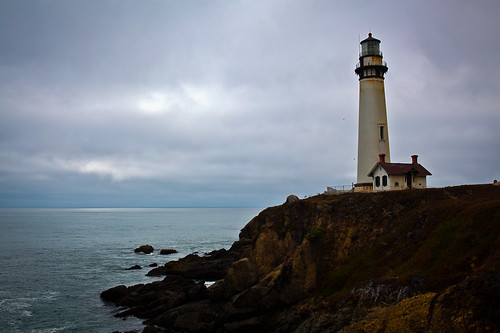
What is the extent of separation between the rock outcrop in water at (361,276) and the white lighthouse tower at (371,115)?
7.85 meters

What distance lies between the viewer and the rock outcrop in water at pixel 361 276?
17.2 m

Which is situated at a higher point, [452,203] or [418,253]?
[452,203]

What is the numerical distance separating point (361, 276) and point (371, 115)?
78.5ft

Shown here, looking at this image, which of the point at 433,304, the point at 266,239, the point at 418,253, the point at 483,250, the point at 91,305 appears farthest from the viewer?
the point at 266,239

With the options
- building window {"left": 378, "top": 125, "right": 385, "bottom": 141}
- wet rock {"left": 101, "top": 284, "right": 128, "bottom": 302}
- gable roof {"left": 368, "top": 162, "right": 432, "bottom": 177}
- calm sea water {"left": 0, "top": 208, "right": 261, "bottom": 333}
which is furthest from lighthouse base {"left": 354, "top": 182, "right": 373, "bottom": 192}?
wet rock {"left": 101, "top": 284, "right": 128, "bottom": 302}

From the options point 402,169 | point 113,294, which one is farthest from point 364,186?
point 113,294

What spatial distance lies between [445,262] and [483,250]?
1.96 meters

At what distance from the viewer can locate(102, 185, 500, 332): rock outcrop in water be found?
1715cm

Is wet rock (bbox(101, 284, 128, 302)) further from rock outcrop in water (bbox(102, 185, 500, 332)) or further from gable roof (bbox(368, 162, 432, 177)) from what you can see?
gable roof (bbox(368, 162, 432, 177))

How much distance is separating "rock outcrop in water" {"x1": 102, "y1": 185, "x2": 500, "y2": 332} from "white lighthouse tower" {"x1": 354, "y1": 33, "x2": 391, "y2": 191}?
785 centimetres

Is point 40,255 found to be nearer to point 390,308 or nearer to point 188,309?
point 188,309

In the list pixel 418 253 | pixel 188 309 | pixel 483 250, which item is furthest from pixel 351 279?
pixel 188 309

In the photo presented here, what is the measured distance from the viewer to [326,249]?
3122 centimetres

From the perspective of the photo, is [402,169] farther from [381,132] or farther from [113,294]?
[113,294]
